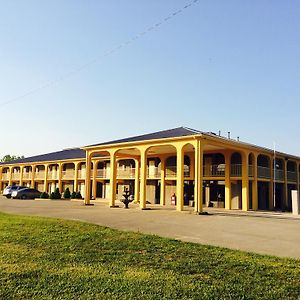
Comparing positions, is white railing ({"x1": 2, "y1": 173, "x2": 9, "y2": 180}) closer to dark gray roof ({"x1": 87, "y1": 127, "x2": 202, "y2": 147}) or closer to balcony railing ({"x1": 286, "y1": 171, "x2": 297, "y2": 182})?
dark gray roof ({"x1": 87, "y1": 127, "x2": 202, "y2": 147})

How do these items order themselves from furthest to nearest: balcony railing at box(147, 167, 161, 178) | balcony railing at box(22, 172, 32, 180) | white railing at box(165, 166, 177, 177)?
balcony railing at box(22, 172, 32, 180) < balcony railing at box(147, 167, 161, 178) < white railing at box(165, 166, 177, 177)

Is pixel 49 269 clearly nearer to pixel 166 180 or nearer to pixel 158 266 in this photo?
pixel 158 266

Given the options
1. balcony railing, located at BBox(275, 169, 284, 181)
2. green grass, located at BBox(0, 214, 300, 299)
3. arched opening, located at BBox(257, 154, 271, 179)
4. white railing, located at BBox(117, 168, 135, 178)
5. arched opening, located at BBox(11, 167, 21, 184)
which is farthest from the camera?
arched opening, located at BBox(11, 167, 21, 184)

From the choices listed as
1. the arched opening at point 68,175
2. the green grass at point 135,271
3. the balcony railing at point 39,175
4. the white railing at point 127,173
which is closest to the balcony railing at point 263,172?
the white railing at point 127,173

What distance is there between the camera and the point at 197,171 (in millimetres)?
21797

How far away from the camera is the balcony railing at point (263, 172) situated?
92.9 ft

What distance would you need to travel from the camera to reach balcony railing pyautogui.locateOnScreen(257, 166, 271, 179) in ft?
92.9

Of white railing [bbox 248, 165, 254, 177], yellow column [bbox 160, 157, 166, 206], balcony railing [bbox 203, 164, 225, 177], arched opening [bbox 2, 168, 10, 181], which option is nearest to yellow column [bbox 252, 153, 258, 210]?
white railing [bbox 248, 165, 254, 177]

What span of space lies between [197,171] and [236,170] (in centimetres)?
664

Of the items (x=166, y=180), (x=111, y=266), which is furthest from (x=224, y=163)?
(x=111, y=266)

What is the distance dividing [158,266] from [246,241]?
449 cm

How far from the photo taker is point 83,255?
7.97 meters

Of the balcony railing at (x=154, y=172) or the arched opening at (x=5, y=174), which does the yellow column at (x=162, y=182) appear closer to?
the balcony railing at (x=154, y=172)

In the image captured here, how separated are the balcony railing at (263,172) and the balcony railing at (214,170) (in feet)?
8.95
